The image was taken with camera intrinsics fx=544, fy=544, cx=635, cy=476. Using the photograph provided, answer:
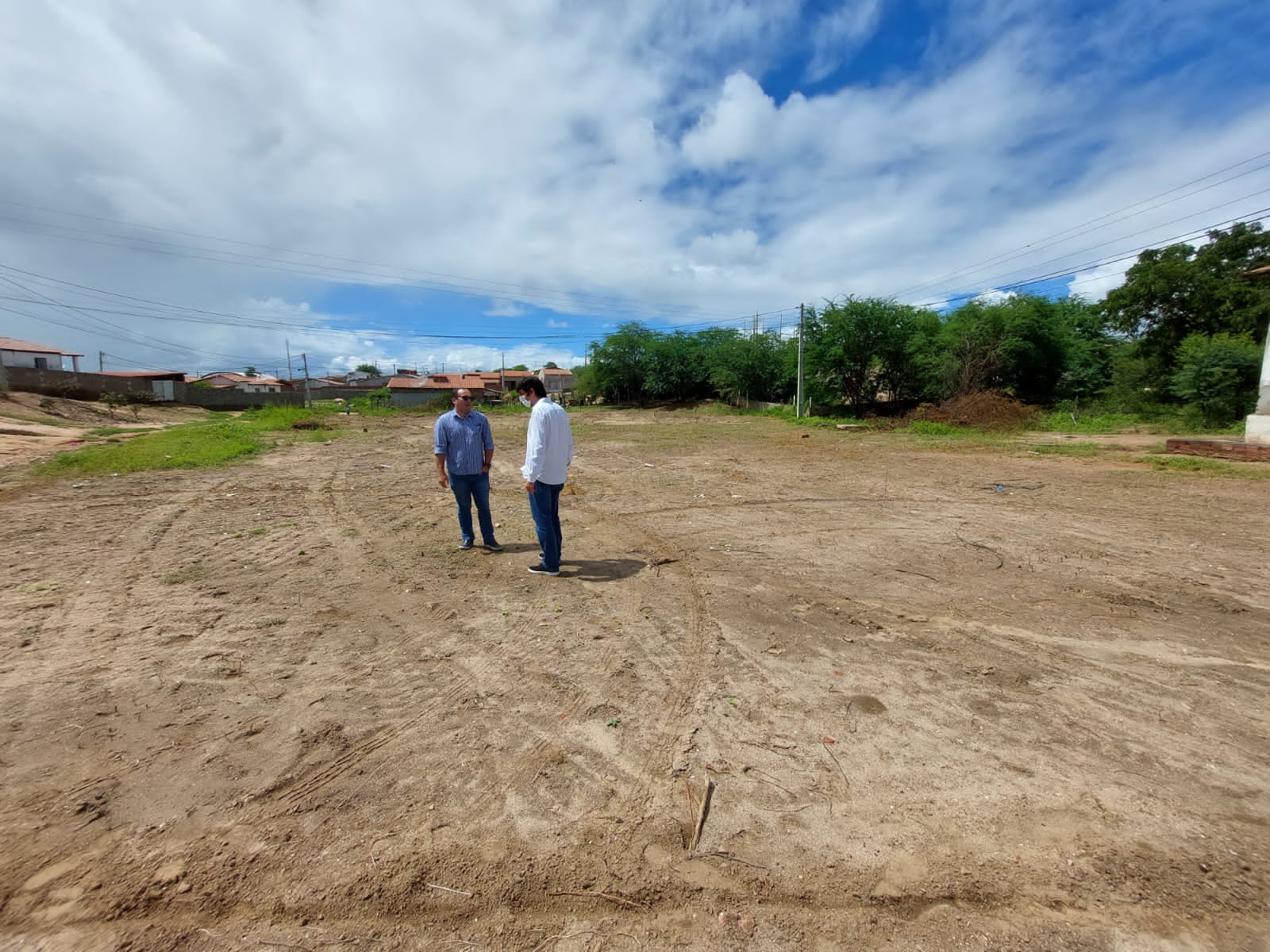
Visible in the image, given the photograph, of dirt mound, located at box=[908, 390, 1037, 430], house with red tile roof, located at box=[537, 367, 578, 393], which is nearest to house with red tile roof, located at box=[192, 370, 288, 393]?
house with red tile roof, located at box=[537, 367, 578, 393]

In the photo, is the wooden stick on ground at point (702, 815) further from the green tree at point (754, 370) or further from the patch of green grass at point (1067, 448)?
the green tree at point (754, 370)

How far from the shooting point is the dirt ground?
1.73m

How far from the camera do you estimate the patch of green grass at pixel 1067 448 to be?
12.6 meters

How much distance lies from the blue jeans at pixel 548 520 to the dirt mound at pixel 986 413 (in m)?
19.1

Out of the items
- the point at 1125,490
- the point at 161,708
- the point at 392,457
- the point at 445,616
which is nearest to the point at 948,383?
the point at 1125,490

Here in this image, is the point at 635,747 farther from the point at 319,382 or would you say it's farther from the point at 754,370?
the point at 319,382

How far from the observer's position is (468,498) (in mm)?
5418

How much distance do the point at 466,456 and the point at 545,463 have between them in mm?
1092

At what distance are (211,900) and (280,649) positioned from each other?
1.86m

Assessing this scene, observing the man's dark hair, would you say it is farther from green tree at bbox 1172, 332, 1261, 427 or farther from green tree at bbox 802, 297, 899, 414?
green tree at bbox 802, 297, 899, 414

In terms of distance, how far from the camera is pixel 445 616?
394 cm

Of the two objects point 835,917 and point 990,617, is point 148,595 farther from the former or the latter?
point 990,617

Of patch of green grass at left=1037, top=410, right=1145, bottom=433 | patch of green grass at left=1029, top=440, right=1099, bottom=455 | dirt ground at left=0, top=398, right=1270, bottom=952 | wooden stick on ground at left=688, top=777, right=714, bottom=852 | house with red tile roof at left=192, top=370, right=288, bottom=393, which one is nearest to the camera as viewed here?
dirt ground at left=0, top=398, right=1270, bottom=952

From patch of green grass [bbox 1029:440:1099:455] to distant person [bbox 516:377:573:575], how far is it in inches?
515
